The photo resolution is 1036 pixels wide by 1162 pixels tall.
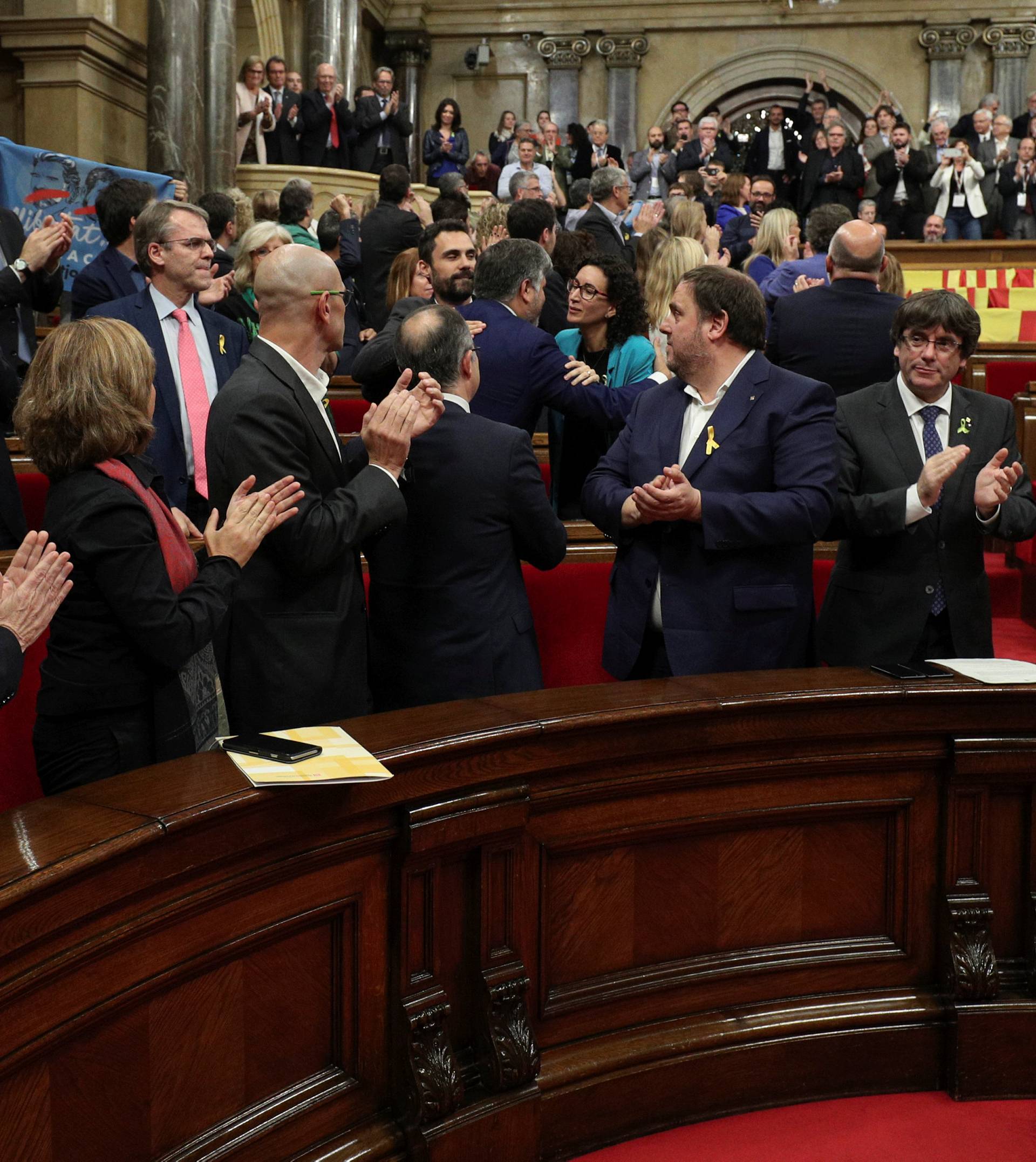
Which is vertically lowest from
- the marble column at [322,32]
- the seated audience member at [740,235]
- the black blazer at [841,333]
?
the black blazer at [841,333]

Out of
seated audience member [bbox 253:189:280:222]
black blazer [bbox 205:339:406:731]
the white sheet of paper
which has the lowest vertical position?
the white sheet of paper

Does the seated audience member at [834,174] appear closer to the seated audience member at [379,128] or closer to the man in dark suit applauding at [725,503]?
the seated audience member at [379,128]

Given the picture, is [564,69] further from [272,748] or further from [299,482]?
[272,748]

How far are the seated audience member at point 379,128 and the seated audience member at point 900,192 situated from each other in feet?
13.8

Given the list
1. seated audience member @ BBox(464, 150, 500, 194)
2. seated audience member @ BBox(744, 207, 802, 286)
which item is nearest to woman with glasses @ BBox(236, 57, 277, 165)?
seated audience member @ BBox(464, 150, 500, 194)

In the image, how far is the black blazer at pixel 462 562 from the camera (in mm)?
2398

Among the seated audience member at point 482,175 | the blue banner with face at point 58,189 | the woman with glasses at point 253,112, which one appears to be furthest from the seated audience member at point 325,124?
the blue banner with face at point 58,189

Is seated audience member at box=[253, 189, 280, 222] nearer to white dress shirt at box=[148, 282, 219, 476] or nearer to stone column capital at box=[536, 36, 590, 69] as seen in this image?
white dress shirt at box=[148, 282, 219, 476]

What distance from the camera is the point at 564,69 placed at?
656 inches

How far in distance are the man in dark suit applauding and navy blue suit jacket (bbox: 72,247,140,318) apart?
84.2 inches

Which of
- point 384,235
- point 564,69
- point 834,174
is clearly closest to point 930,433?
point 384,235

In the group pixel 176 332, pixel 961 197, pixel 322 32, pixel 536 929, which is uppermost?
pixel 322 32

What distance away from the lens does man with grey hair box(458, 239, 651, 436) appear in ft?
10.8

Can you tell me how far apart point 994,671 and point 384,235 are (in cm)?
450
